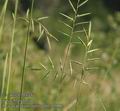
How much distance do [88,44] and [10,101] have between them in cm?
51

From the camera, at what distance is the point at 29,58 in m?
3.41

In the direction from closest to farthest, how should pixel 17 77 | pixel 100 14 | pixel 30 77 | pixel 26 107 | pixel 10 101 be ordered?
pixel 10 101 → pixel 26 107 → pixel 17 77 → pixel 30 77 → pixel 100 14

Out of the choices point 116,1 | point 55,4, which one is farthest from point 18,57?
point 116,1

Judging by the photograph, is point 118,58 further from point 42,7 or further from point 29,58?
point 42,7

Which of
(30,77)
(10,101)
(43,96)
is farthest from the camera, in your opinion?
(30,77)

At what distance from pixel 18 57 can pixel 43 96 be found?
0.47m

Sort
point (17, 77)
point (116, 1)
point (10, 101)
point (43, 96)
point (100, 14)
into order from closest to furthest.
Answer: point (10, 101), point (43, 96), point (17, 77), point (100, 14), point (116, 1)

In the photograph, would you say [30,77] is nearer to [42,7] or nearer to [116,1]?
[42,7]

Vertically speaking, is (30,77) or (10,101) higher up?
(10,101)

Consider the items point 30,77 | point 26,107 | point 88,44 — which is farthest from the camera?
point 30,77

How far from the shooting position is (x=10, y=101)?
6.67ft

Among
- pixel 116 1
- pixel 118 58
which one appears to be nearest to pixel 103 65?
pixel 118 58

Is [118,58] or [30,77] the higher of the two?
[118,58]

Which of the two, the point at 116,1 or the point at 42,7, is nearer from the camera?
the point at 42,7
